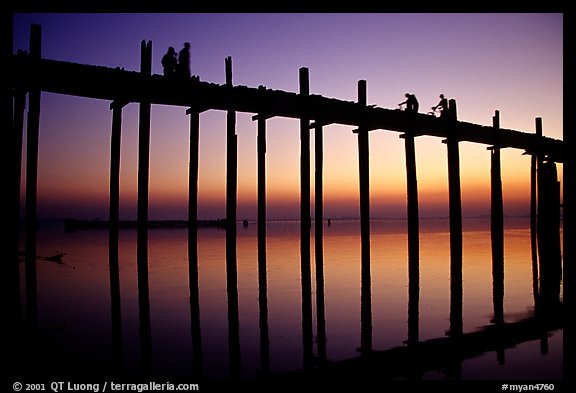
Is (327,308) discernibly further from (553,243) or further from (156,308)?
(553,243)

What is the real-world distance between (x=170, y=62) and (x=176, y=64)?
0.12m

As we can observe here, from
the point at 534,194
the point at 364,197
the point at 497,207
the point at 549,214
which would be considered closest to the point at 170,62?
the point at 364,197

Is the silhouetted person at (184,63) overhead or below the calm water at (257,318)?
overhead

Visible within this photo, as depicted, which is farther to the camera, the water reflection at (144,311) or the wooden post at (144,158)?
the wooden post at (144,158)

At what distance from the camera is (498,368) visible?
568 cm

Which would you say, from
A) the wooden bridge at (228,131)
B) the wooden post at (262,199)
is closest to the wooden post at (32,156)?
the wooden bridge at (228,131)

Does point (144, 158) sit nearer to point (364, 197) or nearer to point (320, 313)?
point (364, 197)

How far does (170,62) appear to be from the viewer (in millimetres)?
8102

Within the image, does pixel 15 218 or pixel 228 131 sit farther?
pixel 228 131

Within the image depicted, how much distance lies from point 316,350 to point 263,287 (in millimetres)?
2651

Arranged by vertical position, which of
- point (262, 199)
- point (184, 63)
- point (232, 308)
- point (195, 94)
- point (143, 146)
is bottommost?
point (232, 308)

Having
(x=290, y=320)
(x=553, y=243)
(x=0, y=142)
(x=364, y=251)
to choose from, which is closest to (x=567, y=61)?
(x=364, y=251)

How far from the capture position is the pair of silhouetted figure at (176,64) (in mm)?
8039

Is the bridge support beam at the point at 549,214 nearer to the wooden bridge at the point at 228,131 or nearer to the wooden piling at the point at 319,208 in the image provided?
the wooden bridge at the point at 228,131
